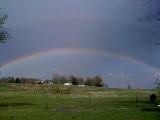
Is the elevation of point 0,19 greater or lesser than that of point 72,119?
greater

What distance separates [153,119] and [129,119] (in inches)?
94.5

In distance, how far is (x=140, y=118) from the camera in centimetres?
3784

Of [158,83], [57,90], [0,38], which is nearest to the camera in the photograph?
[158,83]

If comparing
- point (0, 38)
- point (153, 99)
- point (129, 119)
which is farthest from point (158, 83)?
point (153, 99)

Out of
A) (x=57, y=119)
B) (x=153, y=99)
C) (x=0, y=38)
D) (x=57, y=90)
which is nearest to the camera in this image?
(x=57, y=119)

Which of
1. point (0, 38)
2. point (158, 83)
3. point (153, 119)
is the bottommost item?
point (153, 119)

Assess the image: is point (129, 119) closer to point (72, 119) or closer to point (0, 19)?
point (72, 119)

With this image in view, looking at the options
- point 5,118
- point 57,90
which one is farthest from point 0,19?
point 57,90

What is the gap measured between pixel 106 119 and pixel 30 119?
22.8 ft

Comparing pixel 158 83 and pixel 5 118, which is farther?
pixel 5 118

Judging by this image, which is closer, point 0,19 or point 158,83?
point 158,83

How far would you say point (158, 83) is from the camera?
28.2 m

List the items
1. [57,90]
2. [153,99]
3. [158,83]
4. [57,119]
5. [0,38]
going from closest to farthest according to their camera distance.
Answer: [158,83]
[57,119]
[0,38]
[153,99]
[57,90]

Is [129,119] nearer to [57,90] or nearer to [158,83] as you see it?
[158,83]
